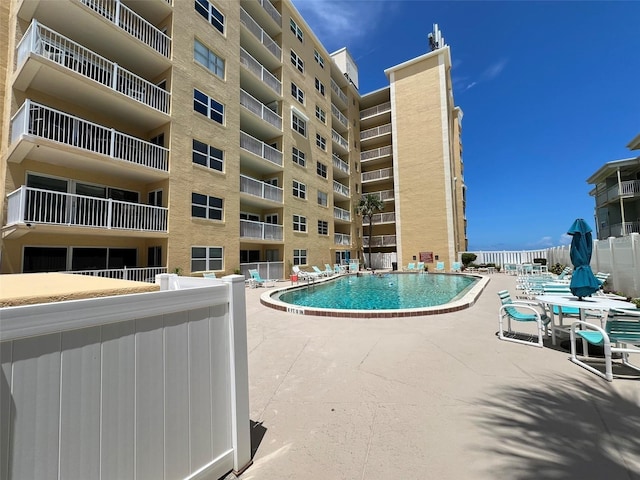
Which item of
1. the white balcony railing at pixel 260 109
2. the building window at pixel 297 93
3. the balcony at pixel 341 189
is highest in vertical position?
the building window at pixel 297 93

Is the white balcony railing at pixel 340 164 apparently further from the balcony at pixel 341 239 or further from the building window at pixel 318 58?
the building window at pixel 318 58

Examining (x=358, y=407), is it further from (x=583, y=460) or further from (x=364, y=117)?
(x=364, y=117)

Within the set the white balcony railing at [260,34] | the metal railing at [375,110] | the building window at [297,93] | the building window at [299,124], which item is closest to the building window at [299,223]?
the building window at [299,124]

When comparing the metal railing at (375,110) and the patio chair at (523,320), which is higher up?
the metal railing at (375,110)

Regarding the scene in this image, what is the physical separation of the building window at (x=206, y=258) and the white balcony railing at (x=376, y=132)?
27.8 metres

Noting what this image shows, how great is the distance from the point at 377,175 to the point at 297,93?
15.5 m

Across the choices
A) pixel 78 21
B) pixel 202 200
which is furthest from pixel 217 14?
pixel 202 200

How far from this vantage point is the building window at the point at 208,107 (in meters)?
16.7

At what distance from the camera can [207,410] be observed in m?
2.52

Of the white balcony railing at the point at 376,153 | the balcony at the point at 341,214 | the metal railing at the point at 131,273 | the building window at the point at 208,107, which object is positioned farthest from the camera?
the white balcony railing at the point at 376,153

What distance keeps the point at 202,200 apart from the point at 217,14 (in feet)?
39.8

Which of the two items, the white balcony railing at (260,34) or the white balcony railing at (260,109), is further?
the white balcony railing at (260,34)

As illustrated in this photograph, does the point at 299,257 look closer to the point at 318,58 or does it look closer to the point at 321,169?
the point at 321,169

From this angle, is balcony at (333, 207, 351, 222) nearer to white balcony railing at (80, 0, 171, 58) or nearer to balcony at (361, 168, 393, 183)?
balcony at (361, 168, 393, 183)
